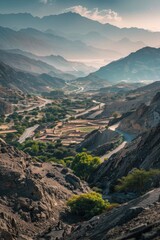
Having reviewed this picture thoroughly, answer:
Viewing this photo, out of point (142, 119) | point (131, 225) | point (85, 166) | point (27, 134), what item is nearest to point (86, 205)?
point (131, 225)

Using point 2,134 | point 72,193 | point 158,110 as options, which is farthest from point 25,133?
point 72,193

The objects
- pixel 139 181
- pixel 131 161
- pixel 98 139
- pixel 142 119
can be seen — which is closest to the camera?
pixel 139 181

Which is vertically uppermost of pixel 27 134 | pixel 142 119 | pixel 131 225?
pixel 142 119

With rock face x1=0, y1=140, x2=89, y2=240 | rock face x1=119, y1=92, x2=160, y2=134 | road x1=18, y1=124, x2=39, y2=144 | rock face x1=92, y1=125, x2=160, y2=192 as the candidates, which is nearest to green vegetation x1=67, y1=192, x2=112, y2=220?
rock face x1=0, y1=140, x2=89, y2=240

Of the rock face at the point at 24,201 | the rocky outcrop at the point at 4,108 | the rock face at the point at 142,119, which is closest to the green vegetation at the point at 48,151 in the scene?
the rock face at the point at 142,119

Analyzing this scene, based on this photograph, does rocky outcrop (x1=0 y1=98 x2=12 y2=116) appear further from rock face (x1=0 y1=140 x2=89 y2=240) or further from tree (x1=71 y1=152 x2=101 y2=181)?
rock face (x1=0 y1=140 x2=89 y2=240)

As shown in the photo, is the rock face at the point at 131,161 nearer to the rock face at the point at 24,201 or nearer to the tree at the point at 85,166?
the tree at the point at 85,166

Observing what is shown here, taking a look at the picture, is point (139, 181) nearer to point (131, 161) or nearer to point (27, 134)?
point (131, 161)
